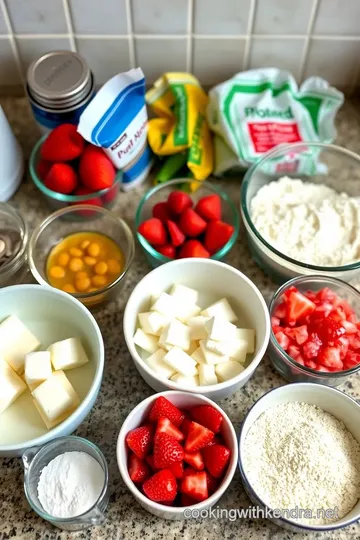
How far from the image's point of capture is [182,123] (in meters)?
1.27

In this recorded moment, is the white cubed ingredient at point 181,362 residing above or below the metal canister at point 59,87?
below

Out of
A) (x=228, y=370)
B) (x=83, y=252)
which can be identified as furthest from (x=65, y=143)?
(x=228, y=370)

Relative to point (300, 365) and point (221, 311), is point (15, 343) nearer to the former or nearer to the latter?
point (221, 311)

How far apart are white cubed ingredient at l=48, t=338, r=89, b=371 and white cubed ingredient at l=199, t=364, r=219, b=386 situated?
214 millimetres

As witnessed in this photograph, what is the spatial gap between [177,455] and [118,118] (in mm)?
644

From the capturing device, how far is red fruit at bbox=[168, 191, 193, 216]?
1.17 meters

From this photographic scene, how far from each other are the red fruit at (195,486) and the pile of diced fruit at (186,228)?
0.43 meters

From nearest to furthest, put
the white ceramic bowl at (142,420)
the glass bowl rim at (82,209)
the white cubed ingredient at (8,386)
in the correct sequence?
the white ceramic bowl at (142,420) < the white cubed ingredient at (8,386) < the glass bowl rim at (82,209)

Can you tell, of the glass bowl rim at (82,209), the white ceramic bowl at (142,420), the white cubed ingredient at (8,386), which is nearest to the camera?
the white ceramic bowl at (142,420)

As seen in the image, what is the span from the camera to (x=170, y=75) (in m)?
1.28

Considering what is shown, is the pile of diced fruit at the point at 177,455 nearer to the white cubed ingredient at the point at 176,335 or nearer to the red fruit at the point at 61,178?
the white cubed ingredient at the point at 176,335

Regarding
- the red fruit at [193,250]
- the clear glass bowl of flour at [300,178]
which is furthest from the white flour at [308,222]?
the red fruit at [193,250]

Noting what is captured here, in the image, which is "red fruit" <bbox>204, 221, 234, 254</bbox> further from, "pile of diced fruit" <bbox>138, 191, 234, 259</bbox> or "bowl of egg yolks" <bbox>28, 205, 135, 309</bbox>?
"bowl of egg yolks" <bbox>28, 205, 135, 309</bbox>

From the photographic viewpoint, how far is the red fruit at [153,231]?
1.13m
